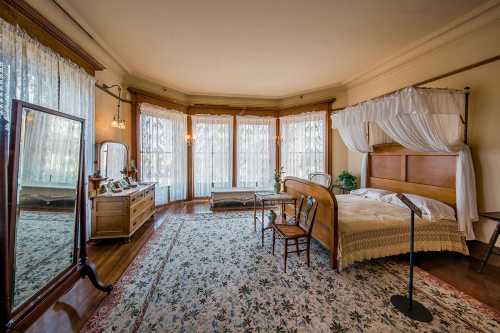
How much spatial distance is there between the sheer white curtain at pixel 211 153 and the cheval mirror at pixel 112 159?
1938 mm

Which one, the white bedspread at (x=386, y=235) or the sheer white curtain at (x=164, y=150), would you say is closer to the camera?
the white bedspread at (x=386, y=235)

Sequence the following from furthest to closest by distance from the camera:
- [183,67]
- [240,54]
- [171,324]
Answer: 1. [183,67]
2. [240,54]
3. [171,324]

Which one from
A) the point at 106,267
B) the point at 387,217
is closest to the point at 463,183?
the point at 387,217

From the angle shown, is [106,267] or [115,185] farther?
[115,185]

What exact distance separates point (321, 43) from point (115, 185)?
Answer: 13.7 feet

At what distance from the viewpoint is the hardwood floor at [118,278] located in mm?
1675

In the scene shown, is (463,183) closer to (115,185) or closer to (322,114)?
(322,114)

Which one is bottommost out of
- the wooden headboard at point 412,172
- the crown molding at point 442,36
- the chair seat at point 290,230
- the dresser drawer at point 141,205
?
the chair seat at point 290,230

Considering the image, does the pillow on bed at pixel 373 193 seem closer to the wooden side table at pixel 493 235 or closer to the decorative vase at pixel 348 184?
the decorative vase at pixel 348 184

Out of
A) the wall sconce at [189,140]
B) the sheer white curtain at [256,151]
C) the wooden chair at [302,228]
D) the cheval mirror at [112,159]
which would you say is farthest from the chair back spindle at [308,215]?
the wall sconce at [189,140]

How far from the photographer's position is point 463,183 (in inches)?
99.9

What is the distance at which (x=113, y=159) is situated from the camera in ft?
12.2

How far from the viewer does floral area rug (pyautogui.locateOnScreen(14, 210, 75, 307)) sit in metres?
1.31

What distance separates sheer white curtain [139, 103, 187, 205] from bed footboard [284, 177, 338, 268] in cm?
361
